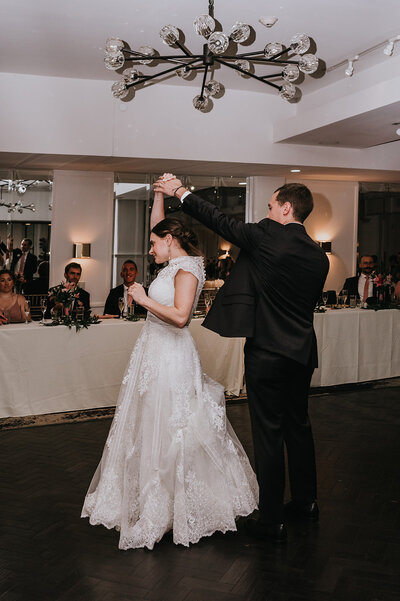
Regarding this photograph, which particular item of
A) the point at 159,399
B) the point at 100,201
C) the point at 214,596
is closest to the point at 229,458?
the point at 159,399

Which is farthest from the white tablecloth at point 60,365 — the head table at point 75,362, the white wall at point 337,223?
the white wall at point 337,223

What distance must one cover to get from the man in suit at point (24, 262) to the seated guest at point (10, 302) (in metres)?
4.19

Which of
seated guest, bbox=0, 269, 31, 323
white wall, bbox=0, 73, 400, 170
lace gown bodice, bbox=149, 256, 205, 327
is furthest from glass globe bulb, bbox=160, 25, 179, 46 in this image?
white wall, bbox=0, 73, 400, 170

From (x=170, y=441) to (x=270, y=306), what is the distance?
35.1 inches

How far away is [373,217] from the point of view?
41.4ft

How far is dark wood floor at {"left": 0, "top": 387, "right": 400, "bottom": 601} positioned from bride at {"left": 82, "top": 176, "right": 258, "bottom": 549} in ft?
0.48

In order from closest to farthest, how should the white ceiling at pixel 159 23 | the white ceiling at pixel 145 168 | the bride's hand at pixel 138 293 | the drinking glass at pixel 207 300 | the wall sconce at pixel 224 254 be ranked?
the bride's hand at pixel 138 293, the white ceiling at pixel 159 23, the drinking glass at pixel 207 300, the white ceiling at pixel 145 168, the wall sconce at pixel 224 254

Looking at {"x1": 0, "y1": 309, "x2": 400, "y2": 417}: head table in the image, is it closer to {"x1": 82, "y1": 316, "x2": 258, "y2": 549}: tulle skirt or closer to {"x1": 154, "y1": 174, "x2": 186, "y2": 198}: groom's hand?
{"x1": 82, "y1": 316, "x2": 258, "y2": 549}: tulle skirt

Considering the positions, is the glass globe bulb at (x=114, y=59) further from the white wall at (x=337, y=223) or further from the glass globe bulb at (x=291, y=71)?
the white wall at (x=337, y=223)

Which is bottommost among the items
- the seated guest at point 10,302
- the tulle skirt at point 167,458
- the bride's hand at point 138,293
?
the tulle skirt at point 167,458

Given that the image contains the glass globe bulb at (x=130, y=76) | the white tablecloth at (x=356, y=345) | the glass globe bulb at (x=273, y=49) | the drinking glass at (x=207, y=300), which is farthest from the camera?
the white tablecloth at (x=356, y=345)

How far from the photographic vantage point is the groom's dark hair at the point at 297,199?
332cm

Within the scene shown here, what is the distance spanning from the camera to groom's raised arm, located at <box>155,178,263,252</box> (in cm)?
322

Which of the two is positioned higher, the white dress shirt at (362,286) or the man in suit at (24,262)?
the man in suit at (24,262)
